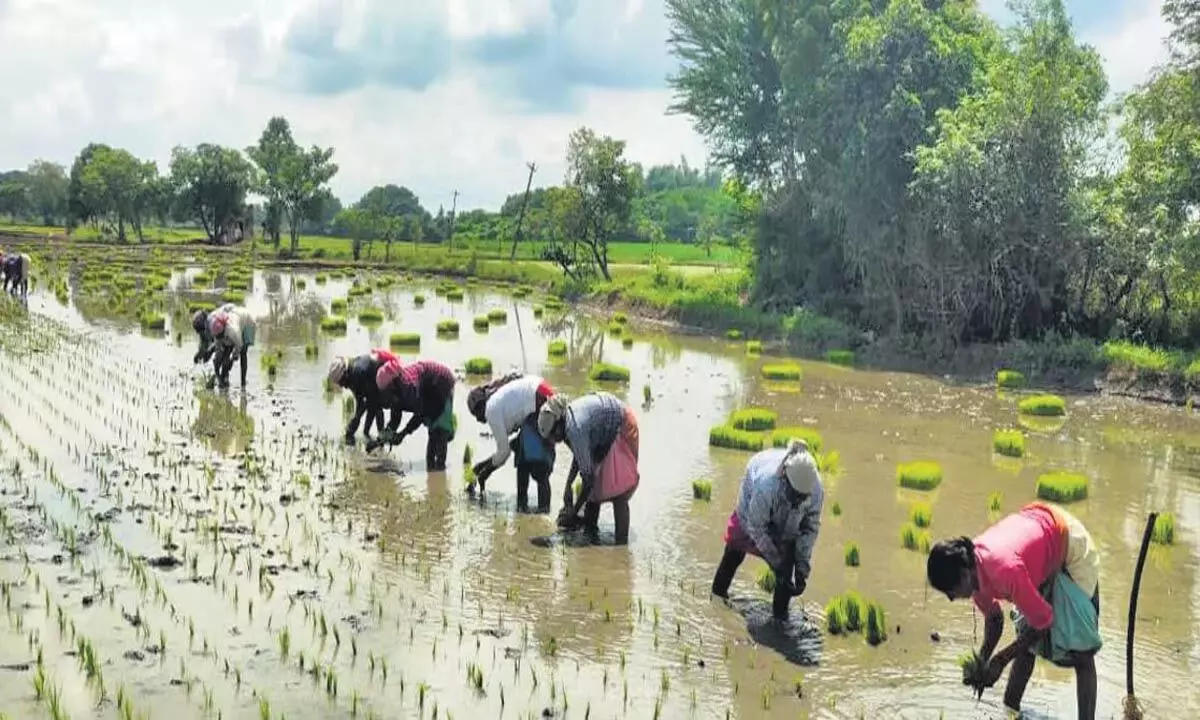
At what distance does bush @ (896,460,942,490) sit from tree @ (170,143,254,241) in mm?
66527

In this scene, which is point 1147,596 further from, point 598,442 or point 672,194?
point 672,194

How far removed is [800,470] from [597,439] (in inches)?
91.4

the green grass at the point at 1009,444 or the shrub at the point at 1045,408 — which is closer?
the green grass at the point at 1009,444

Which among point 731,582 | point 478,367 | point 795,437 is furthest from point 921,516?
point 478,367

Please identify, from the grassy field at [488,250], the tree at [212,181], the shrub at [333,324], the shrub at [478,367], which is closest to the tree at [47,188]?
the grassy field at [488,250]

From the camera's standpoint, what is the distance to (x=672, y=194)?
114938 millimetres

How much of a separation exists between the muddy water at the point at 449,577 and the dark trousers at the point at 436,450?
0.25 meters

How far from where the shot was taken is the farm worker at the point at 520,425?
9469mm

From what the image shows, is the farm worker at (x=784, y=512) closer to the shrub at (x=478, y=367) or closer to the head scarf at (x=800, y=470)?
the head scarf at (x=800, y=470)

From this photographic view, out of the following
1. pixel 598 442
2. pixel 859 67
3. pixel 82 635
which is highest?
pixel 859 67

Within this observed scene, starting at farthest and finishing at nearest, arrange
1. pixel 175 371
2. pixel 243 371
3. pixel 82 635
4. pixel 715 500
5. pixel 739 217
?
pixel 739 217 → pixel 175 371 → pixel 243 371 → pixel 715 500 → pixel 82 635

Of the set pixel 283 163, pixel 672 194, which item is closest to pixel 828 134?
pixel 283 163

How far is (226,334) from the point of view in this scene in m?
15.6

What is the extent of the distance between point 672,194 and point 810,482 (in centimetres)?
11006
